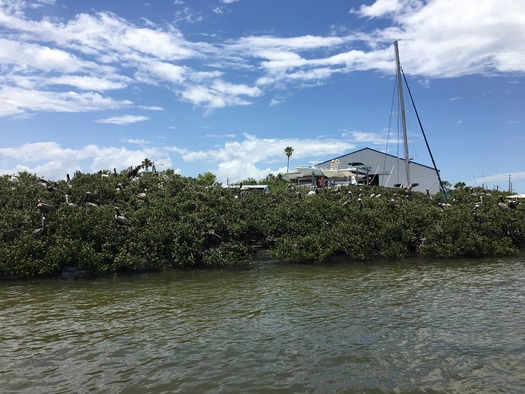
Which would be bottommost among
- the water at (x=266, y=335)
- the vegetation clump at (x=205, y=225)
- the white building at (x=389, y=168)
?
the water at (x=266, y=335)

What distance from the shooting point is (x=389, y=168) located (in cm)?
5588

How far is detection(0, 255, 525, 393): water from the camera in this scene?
6.94 m

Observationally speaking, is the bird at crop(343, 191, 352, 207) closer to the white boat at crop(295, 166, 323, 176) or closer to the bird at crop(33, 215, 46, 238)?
the bird at crop(33, 215, 46, 238)

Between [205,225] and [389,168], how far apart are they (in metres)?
43.1

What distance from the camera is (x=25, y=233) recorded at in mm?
15047

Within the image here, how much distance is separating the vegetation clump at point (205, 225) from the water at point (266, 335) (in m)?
1.35

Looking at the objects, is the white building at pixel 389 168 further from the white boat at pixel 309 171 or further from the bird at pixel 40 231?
the bird at pixel 40 231

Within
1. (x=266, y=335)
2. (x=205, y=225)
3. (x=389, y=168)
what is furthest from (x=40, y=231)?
(x=389, y=168)

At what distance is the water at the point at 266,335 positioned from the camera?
22.8 feet

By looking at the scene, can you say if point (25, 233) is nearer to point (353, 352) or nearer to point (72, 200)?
point (72, 200)

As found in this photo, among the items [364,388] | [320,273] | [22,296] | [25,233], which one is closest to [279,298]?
[320,273]

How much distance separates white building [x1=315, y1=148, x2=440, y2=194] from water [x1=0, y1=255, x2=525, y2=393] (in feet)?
133

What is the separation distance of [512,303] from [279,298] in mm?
6144

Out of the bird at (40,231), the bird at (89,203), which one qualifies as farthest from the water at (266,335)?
the bird at (89,203)
